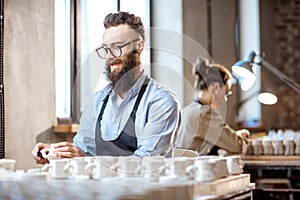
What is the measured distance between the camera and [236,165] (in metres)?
2.47

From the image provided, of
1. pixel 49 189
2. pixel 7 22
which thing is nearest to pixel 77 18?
pixel 7 22

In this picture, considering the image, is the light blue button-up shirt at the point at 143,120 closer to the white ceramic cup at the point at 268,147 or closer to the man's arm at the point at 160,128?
the man's arm at the point at 160,128

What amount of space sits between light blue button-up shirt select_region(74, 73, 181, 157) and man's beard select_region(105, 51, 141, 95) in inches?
1.1

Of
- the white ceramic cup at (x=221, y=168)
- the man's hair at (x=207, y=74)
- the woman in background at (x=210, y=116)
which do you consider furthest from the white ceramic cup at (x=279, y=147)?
the white ceramic cup at (x=221, y=168)

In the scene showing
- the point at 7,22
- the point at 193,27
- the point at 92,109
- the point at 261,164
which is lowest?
the point at 261,164

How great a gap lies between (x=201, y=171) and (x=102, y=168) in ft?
1.11

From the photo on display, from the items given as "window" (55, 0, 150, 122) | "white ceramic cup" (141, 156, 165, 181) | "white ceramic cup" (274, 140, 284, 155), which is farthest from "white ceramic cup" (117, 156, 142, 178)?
"white ceramic cup" (274, 140, 284, 155)

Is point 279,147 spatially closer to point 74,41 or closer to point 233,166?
point 74,41

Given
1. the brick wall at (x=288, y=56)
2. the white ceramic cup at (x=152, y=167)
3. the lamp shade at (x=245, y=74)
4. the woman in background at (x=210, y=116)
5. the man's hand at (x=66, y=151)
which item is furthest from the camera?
the brick wall at (x=288, y=56)

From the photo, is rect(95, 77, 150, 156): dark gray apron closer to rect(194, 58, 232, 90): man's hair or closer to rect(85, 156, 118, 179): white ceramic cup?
rect(85, 156, 118, 179): white ceramic cup

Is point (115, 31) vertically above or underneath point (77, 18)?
underneath

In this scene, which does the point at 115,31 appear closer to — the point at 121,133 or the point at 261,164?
the point at 121,133

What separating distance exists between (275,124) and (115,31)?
6.18 meters

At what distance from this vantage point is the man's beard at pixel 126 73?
2.84 metres
